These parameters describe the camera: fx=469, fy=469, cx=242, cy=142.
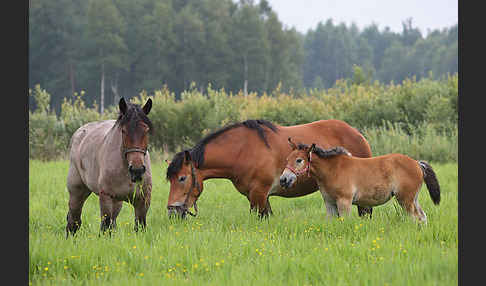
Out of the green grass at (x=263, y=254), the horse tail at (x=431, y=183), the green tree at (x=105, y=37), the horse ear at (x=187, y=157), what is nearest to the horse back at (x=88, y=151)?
the green grass at (x=263, y=254)

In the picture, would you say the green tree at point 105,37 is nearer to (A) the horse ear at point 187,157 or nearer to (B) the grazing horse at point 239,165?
(B) the grazing horse at point 239,165

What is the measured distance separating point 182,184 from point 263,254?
2.35m

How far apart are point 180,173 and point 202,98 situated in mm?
13013

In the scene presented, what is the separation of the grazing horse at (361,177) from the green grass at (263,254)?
301 mm

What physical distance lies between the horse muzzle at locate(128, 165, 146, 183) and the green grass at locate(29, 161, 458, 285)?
76 cm

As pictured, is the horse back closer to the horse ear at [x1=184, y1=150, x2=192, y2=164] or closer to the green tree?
the horse ear at [x1=184, y1=150, x2=192, y2=164]

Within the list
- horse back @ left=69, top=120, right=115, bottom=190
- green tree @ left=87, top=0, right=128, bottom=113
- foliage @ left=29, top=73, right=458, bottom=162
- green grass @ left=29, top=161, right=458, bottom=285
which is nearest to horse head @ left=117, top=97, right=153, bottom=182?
green grass @ left=29, top=161, right=458, bottom=285

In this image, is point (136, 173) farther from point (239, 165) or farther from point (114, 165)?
point (239, 165)

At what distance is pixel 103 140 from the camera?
22.8ft

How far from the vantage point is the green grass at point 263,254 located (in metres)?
4.62

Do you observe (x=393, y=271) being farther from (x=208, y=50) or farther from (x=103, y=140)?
(x=208, y=50)

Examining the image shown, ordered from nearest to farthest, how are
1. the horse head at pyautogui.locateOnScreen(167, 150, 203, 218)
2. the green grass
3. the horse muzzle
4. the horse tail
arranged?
1. the green grass
2. the horse muzzle
3. the horse tail
4. the horse head at pyautogui.locateOnScreen(167, 150, 203, 218)

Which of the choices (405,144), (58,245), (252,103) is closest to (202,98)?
(252,103)

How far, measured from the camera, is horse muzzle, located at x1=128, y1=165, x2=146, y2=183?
5.86m
